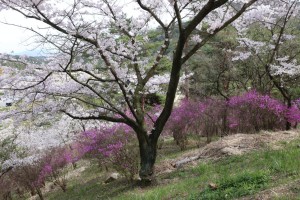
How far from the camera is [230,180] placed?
18.3 feet

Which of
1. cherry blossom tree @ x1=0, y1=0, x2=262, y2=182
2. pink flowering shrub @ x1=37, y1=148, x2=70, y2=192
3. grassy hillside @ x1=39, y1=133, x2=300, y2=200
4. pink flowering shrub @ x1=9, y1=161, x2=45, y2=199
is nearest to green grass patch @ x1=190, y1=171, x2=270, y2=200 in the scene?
grassy hillside @ x1=39, y1=133, x2=300, y2=200

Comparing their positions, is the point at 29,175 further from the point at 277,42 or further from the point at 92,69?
the point at 277,42

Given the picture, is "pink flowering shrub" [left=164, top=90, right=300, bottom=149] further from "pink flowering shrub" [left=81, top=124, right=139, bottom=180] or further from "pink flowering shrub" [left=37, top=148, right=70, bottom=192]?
"pink flowering shrub" [left=37, top=148, right=70, bottom=192]

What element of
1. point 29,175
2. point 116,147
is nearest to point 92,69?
point 116,147

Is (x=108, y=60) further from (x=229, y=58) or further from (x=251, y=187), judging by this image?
(x=229, y=58)

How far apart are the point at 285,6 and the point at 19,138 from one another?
35.4ft

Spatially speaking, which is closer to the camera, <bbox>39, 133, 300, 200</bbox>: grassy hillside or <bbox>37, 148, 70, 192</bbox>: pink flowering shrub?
<bbox>39, 133, 300, 200</bbox>: grassy hillside

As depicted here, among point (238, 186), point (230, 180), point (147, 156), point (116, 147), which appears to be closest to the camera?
point (238, 186)

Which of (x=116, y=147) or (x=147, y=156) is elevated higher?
(x=116, y=147)

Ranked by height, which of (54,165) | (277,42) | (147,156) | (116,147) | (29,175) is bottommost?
(29,175)

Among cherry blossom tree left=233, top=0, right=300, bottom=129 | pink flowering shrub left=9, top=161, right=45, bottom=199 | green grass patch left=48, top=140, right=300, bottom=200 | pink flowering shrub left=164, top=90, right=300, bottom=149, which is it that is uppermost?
cherry blossom tree left=233, top=0, right=300, bottom=129

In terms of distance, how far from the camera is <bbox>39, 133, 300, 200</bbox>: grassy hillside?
5.00m

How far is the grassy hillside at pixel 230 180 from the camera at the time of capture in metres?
5.00

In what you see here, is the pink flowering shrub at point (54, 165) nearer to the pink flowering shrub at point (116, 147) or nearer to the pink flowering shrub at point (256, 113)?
the pink flowering shrub at point (116, 147)
